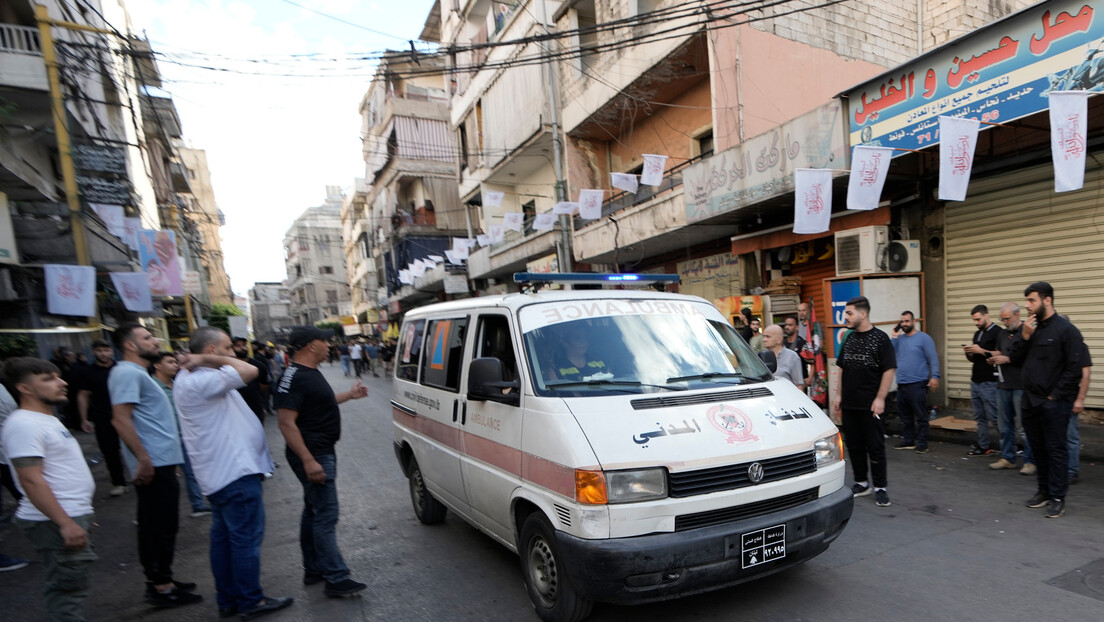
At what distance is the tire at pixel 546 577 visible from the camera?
2912 millimetres

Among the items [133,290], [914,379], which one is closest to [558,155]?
[133,290]

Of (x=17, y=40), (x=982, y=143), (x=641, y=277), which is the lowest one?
(x=641, y=277)

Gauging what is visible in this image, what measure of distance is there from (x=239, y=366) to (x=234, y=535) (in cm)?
108

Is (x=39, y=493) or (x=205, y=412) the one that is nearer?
(x=39, y=493)

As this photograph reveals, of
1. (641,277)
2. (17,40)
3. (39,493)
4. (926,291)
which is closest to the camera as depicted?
(39,493)

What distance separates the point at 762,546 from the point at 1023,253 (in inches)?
314

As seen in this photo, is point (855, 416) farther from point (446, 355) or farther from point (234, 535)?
point (234, 535)

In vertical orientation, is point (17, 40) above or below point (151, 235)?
above

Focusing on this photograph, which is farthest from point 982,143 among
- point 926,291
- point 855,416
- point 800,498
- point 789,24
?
point 800,498

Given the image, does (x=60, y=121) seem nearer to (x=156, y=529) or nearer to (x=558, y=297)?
(x=156, y=529)

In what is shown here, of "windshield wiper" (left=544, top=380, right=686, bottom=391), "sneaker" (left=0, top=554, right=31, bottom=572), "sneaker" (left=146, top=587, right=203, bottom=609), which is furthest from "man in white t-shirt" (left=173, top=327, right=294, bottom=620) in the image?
"sneaker" (left=0, top=554, right=31, bottom=572)

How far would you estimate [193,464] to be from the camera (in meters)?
3.24

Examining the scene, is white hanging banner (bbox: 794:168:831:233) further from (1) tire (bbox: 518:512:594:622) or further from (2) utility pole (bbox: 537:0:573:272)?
(2) utility pole (bbox: 537:0:573:272)

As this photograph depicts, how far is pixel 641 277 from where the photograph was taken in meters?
4.80
